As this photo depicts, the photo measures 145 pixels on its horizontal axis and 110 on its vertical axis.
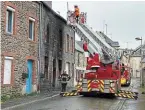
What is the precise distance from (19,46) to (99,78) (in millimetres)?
5690

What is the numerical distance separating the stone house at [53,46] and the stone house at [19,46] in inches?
64.3

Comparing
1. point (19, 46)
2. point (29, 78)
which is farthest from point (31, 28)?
point (29, 78)

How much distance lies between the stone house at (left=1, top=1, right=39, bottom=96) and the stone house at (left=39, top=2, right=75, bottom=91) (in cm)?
163

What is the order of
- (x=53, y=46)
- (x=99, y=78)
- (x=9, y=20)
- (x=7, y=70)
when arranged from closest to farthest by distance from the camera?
1. (x=7, y=70)
2. (x=9, y=20)
3. (x=99, y=78)
4. (x=53, y=46)

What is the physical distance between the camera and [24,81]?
25.0 metres

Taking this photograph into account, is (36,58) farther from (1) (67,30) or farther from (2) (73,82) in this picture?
(2) (73,82)

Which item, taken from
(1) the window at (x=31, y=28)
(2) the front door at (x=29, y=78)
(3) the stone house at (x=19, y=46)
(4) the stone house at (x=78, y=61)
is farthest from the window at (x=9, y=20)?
(4) the stone house at (x=78, y=61)

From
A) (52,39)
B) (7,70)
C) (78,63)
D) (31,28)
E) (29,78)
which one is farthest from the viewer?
(78,63)

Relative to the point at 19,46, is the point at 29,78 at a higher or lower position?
lower

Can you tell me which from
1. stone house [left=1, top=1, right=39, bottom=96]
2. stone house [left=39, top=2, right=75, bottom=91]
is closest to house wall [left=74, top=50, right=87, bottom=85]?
stone house [left=39, top=2, right=75, bottom=91]

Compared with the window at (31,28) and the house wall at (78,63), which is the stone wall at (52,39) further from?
the house wall at (78,63)

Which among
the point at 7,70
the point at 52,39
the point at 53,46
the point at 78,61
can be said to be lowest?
the point at 7,70

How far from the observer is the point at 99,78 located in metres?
25.0

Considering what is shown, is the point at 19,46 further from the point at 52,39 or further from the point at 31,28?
the point at 52,39
